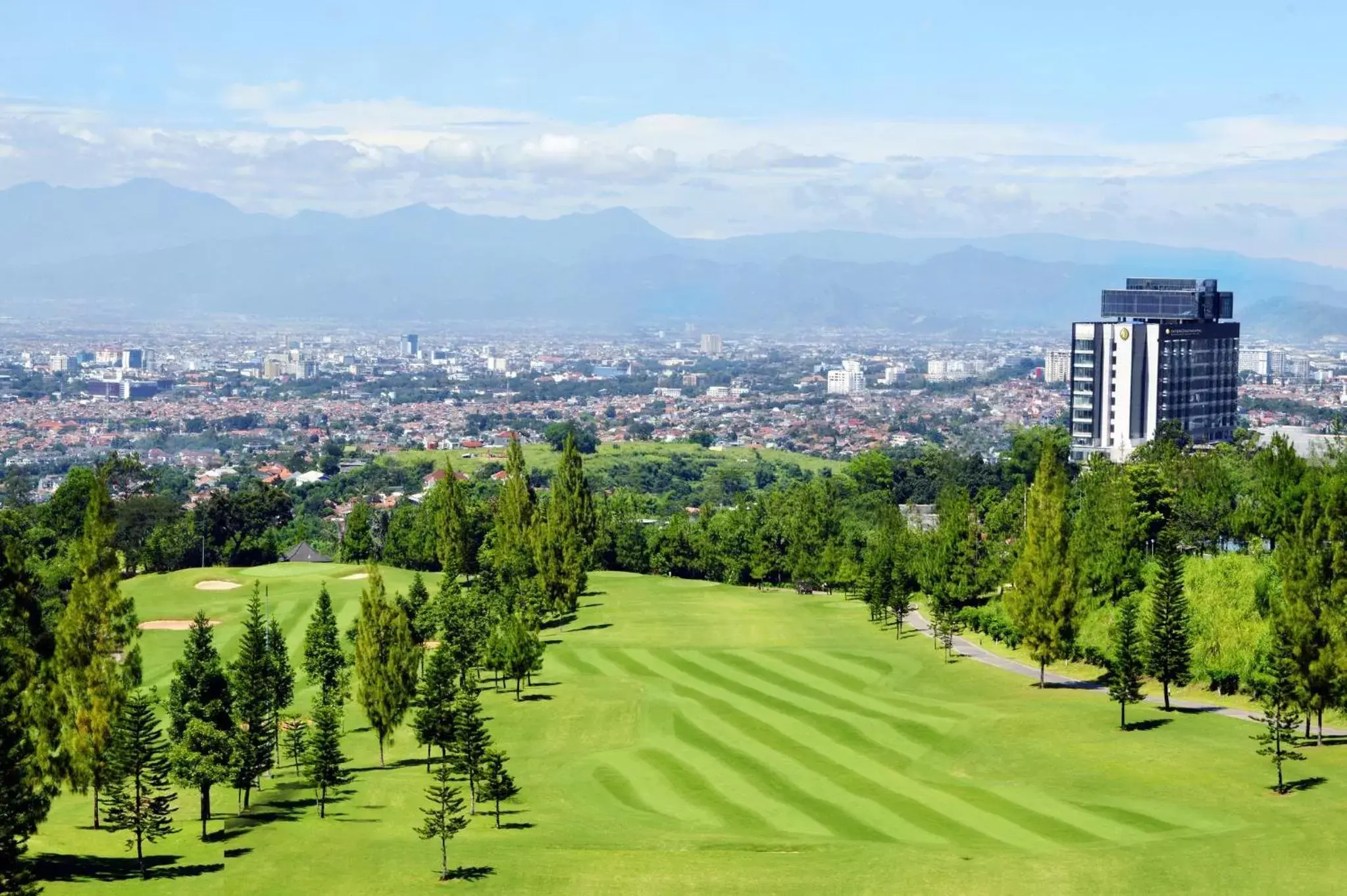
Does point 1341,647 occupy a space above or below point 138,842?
above

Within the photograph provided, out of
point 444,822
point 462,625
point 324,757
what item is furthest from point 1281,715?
point 462,625

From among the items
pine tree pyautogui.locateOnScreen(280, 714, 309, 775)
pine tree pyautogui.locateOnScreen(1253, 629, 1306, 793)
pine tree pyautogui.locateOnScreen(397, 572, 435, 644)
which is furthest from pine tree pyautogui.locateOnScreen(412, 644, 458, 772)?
pine tree pyautogui.locateOnScreen(1253, 629, 1306, 793)

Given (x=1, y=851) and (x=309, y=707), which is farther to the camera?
(x=309, y=707)

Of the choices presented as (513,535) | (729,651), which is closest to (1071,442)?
(513,535)

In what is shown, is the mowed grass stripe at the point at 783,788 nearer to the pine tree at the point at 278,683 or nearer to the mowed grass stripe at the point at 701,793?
the mowed grass stripe at the point at 701,793

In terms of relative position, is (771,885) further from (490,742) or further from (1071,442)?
(1071,442)

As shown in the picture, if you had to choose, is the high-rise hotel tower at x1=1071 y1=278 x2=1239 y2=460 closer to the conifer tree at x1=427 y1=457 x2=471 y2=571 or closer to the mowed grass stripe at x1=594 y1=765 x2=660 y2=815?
the conifer tree at x1=427 y1=457 x2=471 y2=571

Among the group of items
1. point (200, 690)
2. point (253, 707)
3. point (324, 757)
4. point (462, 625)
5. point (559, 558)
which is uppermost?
point (559, 558)

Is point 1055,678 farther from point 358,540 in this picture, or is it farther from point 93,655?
point 358,540

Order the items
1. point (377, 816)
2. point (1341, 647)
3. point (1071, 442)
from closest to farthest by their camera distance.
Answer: point (377, 816)
point (1341, 647)
point (1071, 442)
